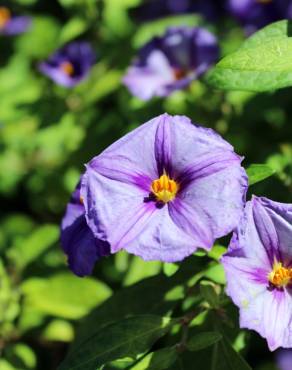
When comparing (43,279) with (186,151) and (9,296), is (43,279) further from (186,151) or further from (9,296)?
(186,151)

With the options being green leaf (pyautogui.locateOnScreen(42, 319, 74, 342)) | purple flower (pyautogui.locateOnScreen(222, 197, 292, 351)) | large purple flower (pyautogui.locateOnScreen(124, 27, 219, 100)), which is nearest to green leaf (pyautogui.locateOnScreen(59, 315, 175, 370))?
purple flower (pyautogui.locateOnScreen(222, 197, 292, 351))

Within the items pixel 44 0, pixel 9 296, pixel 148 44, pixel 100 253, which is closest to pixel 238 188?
pixel 100 253

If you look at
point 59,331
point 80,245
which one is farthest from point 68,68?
point 80,245

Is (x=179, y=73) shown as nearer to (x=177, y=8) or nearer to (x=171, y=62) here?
(x=171, y=62)

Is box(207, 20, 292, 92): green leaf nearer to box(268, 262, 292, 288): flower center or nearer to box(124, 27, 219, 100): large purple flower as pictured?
box(268, 262, 292, 288): flower center

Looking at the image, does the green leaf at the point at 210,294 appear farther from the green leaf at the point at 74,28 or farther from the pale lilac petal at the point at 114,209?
the green leaf at the point at 74,28

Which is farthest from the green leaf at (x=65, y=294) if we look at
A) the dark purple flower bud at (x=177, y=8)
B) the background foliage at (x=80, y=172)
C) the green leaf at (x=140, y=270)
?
the dark purple flower bud at (x=177, y=8)

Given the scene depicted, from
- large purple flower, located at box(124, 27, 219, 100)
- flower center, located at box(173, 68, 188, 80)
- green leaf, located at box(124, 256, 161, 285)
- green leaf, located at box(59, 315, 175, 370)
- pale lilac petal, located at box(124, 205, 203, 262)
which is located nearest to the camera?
pale lilac petal, located at box(124, 205, 203, 262)
